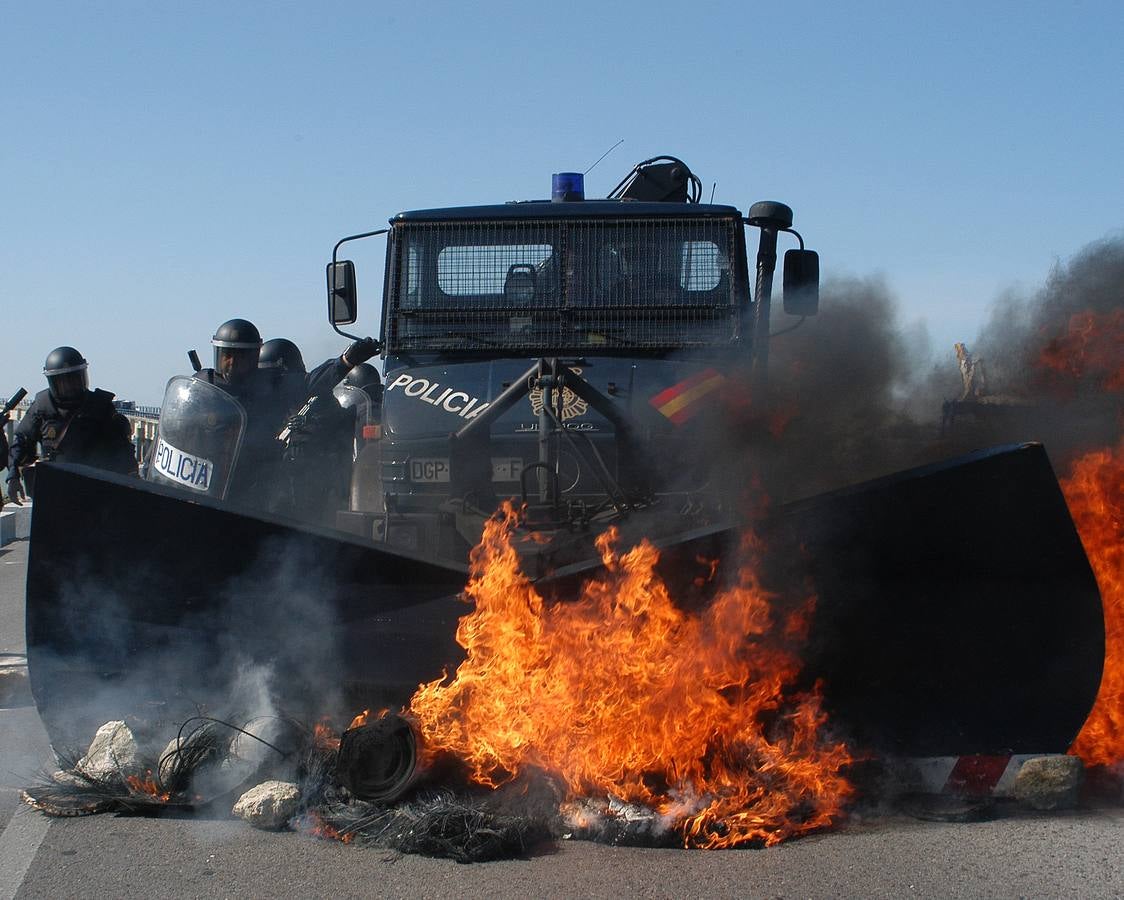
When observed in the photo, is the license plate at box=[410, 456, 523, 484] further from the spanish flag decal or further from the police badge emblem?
the spanish flag decal

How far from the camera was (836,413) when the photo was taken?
7473 mm

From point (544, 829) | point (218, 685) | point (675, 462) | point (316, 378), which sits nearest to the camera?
point (544, 829)

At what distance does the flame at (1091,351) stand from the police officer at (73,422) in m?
6.42

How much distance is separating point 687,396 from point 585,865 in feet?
9.74

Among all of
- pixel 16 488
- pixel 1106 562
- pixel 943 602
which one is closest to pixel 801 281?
pixel 1106 562

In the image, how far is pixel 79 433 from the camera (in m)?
8.61

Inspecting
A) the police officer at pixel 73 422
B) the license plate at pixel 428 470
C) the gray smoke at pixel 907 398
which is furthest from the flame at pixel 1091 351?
the police officer at pixel 73 422

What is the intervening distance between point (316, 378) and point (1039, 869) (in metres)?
5.44

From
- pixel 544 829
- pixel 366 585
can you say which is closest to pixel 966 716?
pixel 544 829

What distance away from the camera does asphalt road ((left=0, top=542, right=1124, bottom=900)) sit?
4336 millimetres

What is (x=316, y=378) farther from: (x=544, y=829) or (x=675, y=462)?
(x=544, y=829)

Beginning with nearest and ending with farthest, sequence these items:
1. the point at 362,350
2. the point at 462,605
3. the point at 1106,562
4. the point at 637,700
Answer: the point at 637,700 → the point at 462,605 → the point at 1106,562 → the point at 362,350

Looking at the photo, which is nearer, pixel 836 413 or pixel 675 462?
pixel 675 462

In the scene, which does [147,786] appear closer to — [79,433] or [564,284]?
[564,284]
